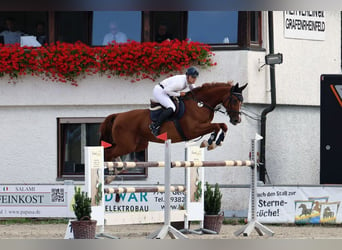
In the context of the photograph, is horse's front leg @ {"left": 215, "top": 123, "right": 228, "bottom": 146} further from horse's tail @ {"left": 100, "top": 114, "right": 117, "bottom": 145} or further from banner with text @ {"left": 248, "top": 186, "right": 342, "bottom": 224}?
banner with text @ {"left": 248, "top": 186, "right": 342, "bottom": 224}

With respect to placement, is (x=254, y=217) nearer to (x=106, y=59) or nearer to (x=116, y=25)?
(x=106, y=59)

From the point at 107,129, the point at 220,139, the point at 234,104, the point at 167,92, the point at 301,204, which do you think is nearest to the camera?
the point at 220,139

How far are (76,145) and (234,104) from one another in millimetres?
5533

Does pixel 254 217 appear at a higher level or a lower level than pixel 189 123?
lower

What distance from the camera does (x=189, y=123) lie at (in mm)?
10859

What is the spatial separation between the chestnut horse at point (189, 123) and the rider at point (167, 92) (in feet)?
0.46

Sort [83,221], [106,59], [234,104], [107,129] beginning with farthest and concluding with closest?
[106,59] < [107,129] < [234,104] < [83,221]

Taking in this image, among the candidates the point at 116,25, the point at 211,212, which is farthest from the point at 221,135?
the point at 116,25

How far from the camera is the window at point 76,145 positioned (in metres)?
14.8

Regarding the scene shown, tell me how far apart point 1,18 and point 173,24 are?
3.48 meters

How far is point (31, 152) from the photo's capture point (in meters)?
15.0

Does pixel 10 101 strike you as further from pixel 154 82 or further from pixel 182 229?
pixel 182 229

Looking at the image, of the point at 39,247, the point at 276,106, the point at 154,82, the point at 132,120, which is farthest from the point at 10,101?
the point at 39,247
